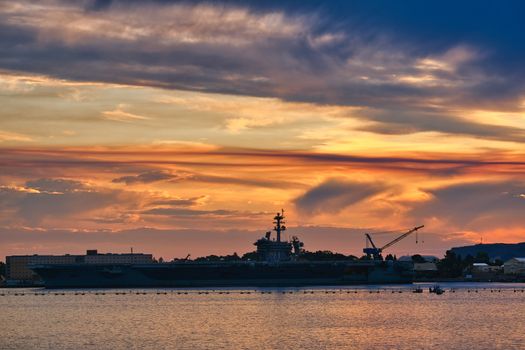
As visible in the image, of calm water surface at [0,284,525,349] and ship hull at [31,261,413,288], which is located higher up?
ship hull at [31,261,413,288]

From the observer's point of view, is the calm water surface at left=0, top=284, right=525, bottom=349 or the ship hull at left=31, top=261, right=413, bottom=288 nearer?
the calm water surface at left=0, top=284, right=525, bottom=349

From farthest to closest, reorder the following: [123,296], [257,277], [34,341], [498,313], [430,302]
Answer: [257,277] < [123,296] < [430,302] < [498,313] < [34,341]

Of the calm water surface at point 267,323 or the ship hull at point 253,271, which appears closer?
the calm water surface at point 267,323

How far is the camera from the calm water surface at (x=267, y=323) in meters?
84.9

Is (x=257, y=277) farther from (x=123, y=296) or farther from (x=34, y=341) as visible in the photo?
(x=34, y=341)

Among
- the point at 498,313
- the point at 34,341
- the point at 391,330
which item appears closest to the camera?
the point at 34,341

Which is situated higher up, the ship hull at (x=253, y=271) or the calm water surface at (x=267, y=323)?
the ship hull at (x=253, y=271)

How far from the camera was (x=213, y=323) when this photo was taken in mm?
Answer: 104875

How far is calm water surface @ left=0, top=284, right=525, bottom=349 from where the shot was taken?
84875mm

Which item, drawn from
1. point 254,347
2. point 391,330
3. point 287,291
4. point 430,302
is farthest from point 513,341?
point 287,291

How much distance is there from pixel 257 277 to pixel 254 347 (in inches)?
4597

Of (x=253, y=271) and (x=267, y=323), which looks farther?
(x=253, y=271)

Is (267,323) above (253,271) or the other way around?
the other way around

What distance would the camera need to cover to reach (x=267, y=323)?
104 meters
